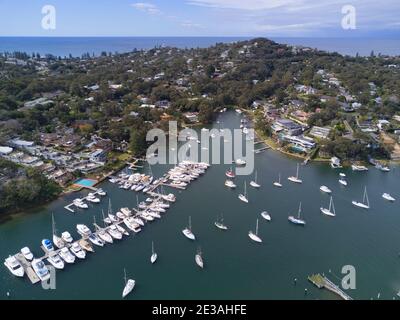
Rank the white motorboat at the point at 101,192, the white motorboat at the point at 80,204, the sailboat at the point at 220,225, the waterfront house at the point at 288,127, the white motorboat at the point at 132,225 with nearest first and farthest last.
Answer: the white motorboat at the point at 132,225 → the sailboat at the point at 220,225 → the white motorboat at the point at 80,204 → the white motorboat at the point at 101,192 → the waterfront house at the point at 288,127

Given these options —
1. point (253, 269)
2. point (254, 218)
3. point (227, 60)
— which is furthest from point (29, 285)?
point (227, 60)

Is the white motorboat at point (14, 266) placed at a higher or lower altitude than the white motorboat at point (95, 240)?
lower

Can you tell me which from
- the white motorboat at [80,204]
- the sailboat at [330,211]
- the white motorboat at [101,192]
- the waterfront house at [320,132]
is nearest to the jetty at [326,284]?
the sailboat at [330,211]

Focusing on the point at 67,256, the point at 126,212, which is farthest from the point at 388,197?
the point at 67,256

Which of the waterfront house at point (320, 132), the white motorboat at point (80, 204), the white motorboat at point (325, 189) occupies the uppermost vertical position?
the waterfront house at point (320, 132)

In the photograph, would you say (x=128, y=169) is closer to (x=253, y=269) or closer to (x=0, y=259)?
(x=0, y=259)

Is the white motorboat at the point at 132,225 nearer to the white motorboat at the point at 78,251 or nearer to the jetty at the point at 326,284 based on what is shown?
the white motorboat at the point at 78,251
